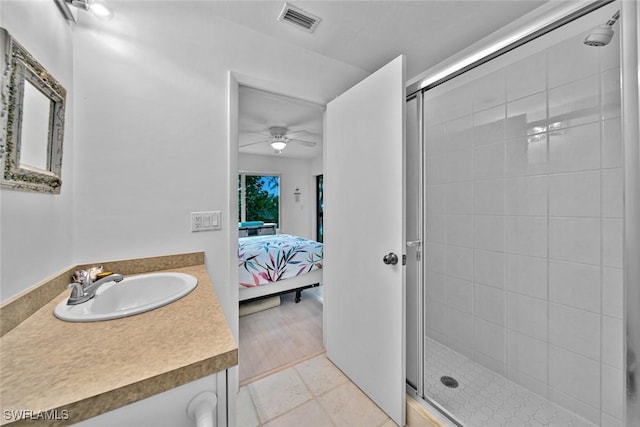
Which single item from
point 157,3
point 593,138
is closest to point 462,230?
point 593,138

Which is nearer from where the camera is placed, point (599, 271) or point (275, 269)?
point (599, 271)

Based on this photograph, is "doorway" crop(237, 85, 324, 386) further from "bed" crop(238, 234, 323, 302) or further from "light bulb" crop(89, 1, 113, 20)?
"light bulb" crop(89, 1, 113, 20)

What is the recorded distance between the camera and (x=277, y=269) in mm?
2676

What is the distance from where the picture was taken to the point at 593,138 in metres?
1.28

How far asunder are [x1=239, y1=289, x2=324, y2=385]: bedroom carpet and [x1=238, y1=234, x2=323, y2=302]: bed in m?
0.22

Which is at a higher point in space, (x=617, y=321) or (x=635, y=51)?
(x=635, y=51)

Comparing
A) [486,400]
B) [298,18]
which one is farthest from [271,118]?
[486,400]

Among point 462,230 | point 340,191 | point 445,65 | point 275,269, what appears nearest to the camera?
point 445,65

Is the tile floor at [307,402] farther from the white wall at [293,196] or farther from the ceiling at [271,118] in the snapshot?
the white wall at [293,196]

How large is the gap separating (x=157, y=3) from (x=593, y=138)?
2.51m

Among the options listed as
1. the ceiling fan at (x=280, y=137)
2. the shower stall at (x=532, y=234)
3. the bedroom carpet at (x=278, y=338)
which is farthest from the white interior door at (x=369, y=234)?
the ceiling fan at (x=280, y=137)

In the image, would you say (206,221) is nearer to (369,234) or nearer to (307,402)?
(369,234)

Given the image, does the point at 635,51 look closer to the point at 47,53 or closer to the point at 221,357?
the point at 221,357

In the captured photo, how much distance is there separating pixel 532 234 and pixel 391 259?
1013 mm
